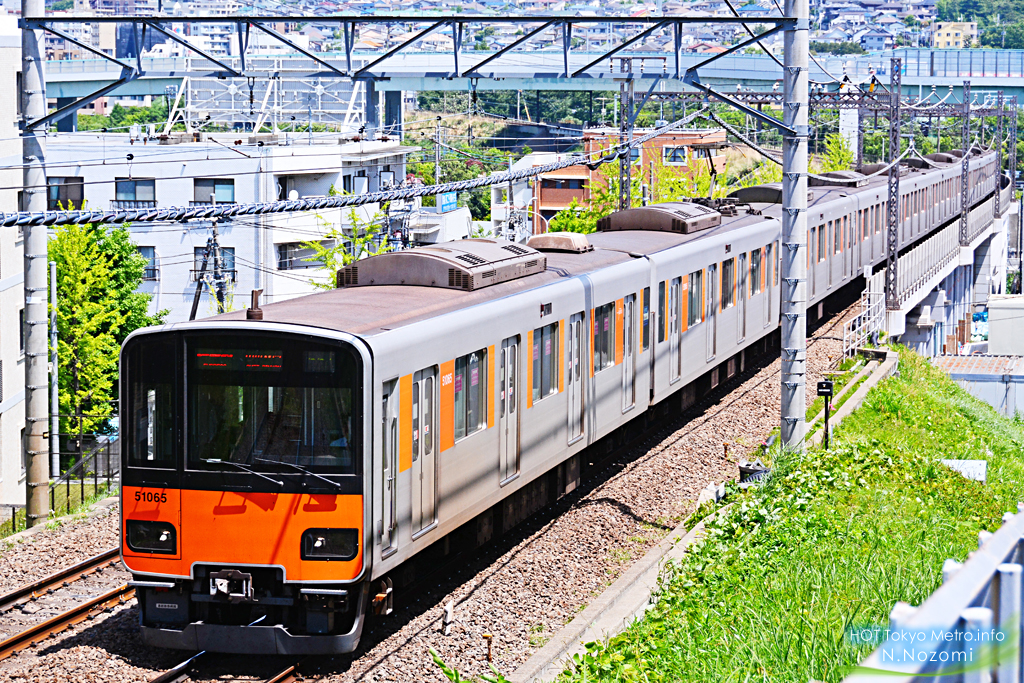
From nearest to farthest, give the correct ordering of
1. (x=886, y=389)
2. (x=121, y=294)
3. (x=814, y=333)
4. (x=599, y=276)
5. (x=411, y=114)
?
1. (x=599, y=276)
2. (x=886, y=389)
3. (x=814, y=333)
4. (x=121, y=294)
5. (x=411, y=114)

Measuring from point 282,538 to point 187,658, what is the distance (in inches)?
42.6

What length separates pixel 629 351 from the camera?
13.4m

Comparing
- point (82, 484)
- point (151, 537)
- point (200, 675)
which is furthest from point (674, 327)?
point (200, 675)

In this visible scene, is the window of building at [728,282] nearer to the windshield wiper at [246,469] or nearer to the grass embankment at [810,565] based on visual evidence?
the grass embankment at [810,565]

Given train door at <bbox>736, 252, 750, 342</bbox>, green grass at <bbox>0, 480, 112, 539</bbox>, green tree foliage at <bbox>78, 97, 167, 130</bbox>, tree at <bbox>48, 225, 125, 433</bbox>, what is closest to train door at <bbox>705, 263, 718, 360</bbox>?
train door at <bbox>736, 252, 750, 342</bbox>

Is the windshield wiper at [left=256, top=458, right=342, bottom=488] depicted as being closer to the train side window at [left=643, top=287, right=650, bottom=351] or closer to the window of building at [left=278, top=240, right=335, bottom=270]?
the train side window at [left=643, top=287, right=650, bottom=351]

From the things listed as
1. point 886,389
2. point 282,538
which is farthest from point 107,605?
point 886,389

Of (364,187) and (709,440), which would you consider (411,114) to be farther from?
(709,440)

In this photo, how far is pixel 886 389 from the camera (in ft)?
61.4

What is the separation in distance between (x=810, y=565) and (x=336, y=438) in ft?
10.4

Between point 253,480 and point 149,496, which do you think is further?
point 149,496

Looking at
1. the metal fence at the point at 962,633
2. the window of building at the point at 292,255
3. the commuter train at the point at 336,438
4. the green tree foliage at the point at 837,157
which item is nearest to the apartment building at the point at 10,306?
the commuter train at the point at 336,438

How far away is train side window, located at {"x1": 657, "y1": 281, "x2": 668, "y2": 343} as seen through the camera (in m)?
14.3

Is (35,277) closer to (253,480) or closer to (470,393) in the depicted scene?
(470,393)
